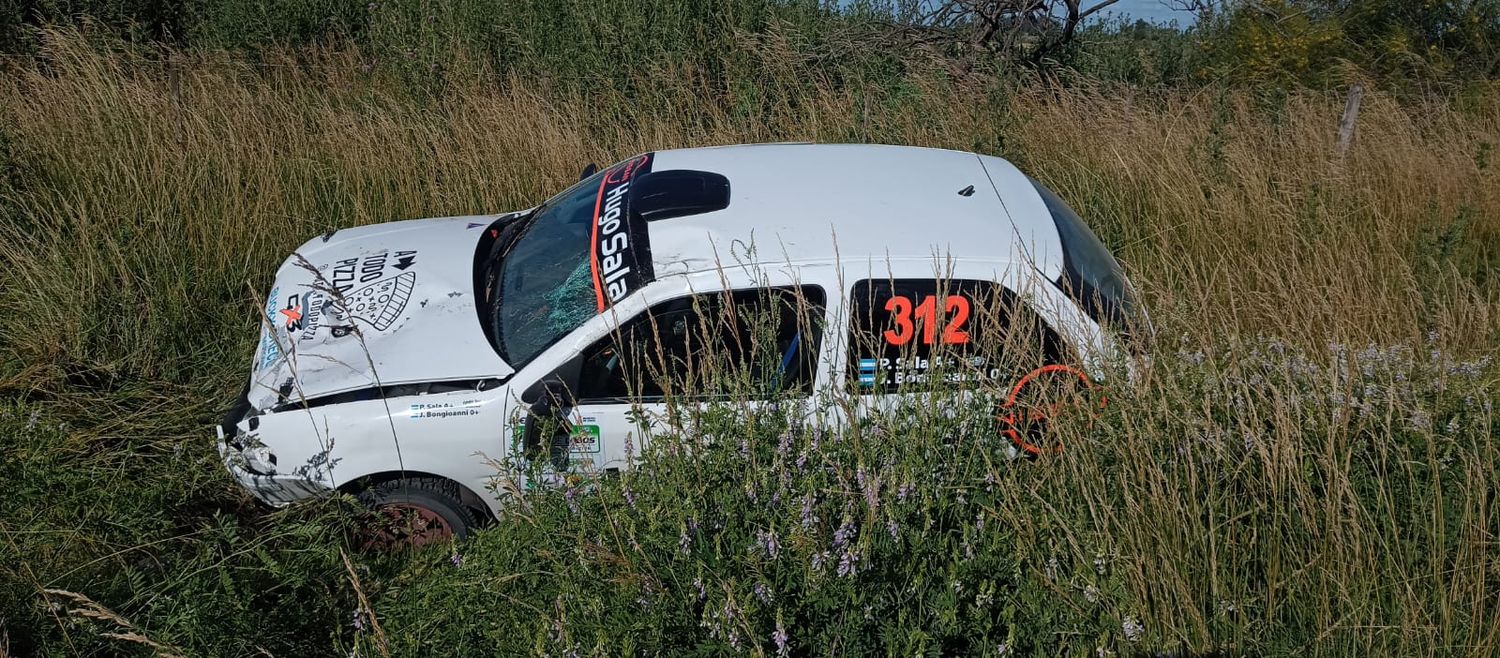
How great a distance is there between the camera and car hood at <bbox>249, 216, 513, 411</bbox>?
3.84 metres

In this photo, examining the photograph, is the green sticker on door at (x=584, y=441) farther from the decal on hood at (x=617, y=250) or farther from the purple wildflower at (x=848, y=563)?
the purple wildflower at (x=848, y=563)

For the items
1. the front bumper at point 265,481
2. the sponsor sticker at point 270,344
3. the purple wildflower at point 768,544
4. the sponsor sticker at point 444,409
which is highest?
the sponsor sticker at point 270,344

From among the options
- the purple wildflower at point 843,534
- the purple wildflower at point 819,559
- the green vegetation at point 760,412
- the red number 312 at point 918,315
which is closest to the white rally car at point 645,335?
the red number 312 at point 918,315

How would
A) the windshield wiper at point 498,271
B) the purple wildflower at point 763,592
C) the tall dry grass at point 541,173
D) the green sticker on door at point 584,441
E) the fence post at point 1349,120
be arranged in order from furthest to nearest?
the fence post at point 1349,120
the tall dry grass at point 541,173
the windshield wiper at point 498,271
the green sticker on door at point 584,441
the purple wildflower at point 763,592

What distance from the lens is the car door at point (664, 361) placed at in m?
3.66

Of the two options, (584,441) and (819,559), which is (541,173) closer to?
(584,441)

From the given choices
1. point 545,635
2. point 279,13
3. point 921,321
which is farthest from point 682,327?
point 279,13

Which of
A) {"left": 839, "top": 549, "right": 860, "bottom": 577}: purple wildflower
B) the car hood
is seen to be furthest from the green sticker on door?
{"left": 839, "top": 549, "right": 860, "bottom": 577}: purple wildflower

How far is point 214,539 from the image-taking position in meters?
3.57

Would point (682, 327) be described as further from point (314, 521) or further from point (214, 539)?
point (214, 539)

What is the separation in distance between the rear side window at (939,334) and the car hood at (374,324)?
1388 millimetres

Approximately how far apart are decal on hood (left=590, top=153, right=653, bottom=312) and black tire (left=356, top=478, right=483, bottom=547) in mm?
958

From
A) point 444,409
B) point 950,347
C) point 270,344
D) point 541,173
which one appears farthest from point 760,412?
point 541,173

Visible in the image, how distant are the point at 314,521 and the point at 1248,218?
19.5ft
